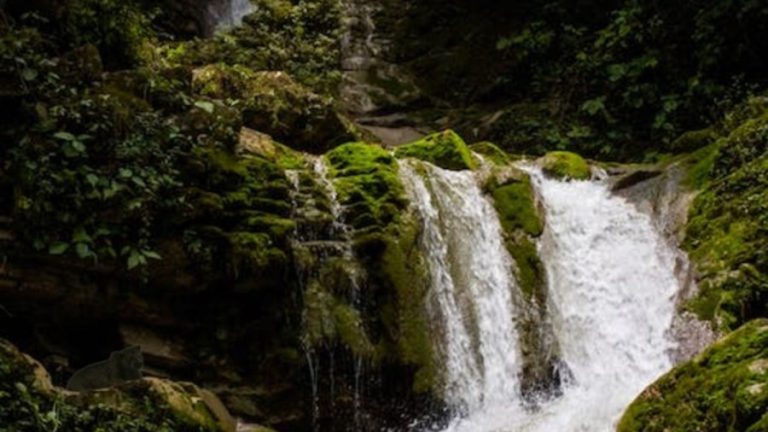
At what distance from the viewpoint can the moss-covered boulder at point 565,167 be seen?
11.0 meters

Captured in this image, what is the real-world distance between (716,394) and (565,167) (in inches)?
259

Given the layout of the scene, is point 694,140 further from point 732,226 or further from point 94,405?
point 94,405

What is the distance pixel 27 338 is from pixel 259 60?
9.63 metres

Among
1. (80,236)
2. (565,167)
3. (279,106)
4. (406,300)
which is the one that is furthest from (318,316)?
(565,167)

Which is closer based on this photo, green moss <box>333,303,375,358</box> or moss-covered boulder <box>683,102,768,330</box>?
green moss <box>333,303,375,358</box>

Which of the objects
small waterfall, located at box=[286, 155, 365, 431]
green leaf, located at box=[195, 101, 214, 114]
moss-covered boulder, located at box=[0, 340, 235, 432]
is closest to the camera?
moss-covered boulder, located at box=[0, 340, 235, 432]

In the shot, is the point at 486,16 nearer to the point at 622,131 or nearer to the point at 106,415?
the point at 622,131

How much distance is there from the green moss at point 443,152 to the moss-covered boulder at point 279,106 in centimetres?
111

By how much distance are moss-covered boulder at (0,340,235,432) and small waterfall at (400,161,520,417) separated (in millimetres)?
3152

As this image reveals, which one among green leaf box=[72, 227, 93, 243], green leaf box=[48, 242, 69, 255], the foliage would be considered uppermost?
the foliage

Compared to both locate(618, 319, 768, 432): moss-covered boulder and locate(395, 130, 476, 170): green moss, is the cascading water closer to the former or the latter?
locate(395, 130, 476, 170): green moss

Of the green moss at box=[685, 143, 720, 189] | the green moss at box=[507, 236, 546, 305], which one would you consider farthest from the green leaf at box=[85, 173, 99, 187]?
the green moss at box=[685, 143, 720, 189]

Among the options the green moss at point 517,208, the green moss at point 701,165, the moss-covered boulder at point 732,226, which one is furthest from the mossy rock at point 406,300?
the green moss at point 701,165

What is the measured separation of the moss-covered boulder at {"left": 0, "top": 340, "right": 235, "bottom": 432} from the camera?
409 cm
